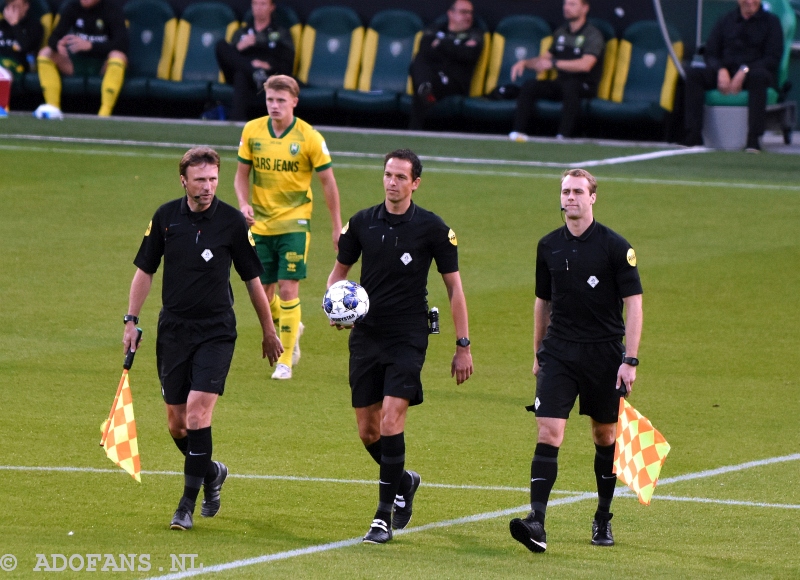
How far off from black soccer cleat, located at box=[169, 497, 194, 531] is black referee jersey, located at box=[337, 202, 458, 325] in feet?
4.26

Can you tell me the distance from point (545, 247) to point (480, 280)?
7978 millimetres

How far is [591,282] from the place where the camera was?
787cm

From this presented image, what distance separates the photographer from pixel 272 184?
1197cm

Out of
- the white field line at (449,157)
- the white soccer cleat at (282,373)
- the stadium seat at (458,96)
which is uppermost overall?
the stadium seat at (458,96)

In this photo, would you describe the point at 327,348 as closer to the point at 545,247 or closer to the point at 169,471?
the point at 169,471

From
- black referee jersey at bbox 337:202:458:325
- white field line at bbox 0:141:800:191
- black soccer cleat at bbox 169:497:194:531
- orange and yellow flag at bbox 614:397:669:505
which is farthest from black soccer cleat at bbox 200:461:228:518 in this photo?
white field line at bbox 0:141:800:191

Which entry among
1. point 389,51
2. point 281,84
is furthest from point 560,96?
point 281,84

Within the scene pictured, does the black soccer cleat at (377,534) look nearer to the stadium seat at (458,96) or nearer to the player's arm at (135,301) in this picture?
the player's arm at (135,301)

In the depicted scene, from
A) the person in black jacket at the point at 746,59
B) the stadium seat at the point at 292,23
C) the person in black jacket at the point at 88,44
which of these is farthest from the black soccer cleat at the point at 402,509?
the person in black jacket at the point at 88,44

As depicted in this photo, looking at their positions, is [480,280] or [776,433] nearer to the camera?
[776,433]

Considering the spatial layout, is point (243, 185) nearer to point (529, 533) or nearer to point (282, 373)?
point (282, 373)

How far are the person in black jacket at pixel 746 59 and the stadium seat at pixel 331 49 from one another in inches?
241

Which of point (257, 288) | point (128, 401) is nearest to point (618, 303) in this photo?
point (257, 288)

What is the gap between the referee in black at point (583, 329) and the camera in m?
7.79
